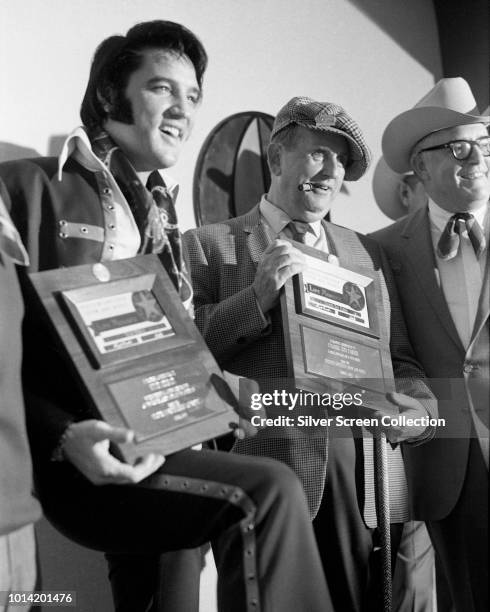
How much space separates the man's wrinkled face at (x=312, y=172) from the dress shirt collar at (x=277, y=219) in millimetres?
17

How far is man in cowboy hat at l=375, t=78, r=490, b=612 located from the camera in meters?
2.19

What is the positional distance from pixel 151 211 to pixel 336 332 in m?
0.53

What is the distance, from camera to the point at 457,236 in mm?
2479

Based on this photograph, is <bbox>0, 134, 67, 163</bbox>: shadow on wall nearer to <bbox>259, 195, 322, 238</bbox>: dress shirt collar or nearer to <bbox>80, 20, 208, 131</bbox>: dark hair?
<bbox>80, 20, 208, 131</bbox>: dark hair

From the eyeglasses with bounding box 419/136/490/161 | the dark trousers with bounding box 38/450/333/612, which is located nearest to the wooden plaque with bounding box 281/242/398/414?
the dark trousers with bounding box 38/450/333/612

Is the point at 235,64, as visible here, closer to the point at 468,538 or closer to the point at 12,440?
the point at 468,538

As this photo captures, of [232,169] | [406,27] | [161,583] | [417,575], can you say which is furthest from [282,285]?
[406,27]

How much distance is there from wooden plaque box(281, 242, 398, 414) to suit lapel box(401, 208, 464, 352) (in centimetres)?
27

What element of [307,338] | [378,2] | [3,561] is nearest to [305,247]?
[307,338]

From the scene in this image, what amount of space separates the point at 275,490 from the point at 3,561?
50 centimetres

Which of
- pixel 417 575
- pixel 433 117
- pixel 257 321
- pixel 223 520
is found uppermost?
pixel 433 117

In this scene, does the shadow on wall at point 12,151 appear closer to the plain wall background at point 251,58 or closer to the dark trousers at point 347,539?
the plain wall background at point 251,58

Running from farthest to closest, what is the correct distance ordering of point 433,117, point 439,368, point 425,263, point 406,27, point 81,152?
point 406,27 → point 433,117 → point 425,263 → point 439,368 → point 81,152

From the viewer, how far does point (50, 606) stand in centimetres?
209
